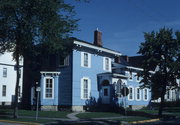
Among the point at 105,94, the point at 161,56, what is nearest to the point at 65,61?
the point at 105,94

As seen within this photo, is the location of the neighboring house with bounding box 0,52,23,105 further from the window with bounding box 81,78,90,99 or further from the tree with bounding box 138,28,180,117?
the tree with bounding box 138,28,180,117

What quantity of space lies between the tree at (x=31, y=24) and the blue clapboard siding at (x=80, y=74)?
23.6ft

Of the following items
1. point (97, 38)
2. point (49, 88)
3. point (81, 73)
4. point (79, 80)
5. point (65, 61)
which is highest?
point (97, 38)

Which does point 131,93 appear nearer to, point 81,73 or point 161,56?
point 81,73

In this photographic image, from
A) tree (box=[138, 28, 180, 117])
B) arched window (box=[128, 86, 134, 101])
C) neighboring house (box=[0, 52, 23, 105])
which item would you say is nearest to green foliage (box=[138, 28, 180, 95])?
tree (box=[138, 28, 180, 117])

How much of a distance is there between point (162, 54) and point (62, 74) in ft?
35.8

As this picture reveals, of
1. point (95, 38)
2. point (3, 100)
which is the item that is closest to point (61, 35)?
point (95, 38)

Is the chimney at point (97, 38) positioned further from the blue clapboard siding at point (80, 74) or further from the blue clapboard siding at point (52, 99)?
the blue clapboard siding at point (52, 99)

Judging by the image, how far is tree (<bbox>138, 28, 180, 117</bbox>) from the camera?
25125 mm

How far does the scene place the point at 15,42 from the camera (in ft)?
70.7

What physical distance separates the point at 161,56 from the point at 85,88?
9.25 metres

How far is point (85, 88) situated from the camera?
30.0m

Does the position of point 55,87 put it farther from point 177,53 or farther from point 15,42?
point 177,53

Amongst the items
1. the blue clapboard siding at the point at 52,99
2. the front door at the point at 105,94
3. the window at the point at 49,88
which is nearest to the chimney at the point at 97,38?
the front door at the point at 105,94
